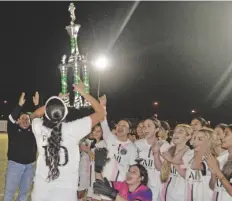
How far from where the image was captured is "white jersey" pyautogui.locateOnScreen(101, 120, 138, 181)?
6070 millimetres

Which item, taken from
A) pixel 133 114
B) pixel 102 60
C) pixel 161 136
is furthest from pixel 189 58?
pixel 161 136

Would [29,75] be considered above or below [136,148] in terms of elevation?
above

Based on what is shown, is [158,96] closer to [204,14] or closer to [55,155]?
[204,14]

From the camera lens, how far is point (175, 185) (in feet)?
17.4

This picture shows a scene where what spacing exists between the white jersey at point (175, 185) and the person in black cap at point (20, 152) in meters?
2.73

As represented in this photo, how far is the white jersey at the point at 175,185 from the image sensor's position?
5.22 m

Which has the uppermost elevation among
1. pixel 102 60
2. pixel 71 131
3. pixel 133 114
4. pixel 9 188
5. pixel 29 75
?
pixel 29 75

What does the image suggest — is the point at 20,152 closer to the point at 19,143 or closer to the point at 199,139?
the point at 19,143

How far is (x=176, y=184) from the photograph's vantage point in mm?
5289

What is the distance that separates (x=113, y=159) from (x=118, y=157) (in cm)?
9

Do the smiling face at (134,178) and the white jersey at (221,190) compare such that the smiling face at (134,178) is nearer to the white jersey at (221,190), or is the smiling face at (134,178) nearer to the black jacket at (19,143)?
the white jersey at (221,190)

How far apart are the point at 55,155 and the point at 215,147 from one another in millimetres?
2830

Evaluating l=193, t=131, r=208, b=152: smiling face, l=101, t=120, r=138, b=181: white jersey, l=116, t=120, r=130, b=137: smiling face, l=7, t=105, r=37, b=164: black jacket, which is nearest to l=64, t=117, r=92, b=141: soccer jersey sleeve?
l=193, t=131, r=208, b=152: smiling face

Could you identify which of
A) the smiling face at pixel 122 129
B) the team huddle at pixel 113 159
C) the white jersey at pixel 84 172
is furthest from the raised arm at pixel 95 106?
the white jersey at pixel 84 172
